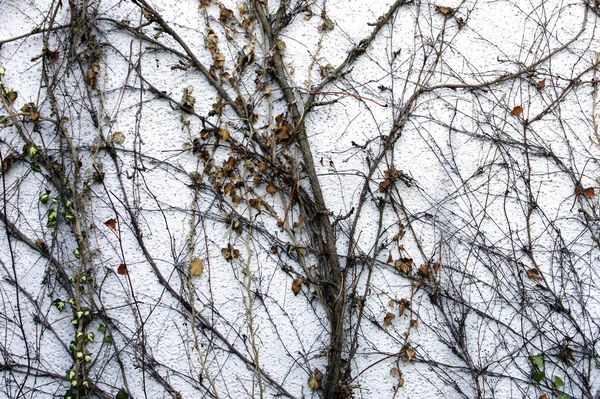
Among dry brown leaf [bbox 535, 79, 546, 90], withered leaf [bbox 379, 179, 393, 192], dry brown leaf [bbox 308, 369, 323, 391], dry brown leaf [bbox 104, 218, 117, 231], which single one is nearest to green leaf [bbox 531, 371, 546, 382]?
dry brown leaf [bbox 308, 369, 323, 391]

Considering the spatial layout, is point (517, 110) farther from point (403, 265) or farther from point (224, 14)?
point (224, 14)

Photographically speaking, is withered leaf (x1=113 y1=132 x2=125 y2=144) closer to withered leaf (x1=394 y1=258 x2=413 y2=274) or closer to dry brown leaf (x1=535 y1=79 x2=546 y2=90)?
withered leaf (x1=394 y1=258 x2=413 y2=274)

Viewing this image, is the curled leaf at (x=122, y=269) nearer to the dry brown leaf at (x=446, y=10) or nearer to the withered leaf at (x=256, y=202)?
the withered leaf at (x=256, y=202)

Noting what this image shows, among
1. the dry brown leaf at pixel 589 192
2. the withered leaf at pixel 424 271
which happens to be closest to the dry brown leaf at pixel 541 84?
the dry brown leaf at pixel 589 192

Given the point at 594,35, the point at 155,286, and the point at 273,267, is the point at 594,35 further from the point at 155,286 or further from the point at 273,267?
the point at 155,286

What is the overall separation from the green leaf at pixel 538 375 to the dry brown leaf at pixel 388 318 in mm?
772

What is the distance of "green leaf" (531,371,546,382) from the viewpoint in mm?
2990

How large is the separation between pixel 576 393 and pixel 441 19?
81.8 inches

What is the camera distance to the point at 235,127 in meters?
3.09

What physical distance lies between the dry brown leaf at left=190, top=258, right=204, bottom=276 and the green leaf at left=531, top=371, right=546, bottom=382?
1.79 meters

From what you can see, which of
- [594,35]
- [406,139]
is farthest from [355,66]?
[594,35]

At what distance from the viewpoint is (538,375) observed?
3.00 metres

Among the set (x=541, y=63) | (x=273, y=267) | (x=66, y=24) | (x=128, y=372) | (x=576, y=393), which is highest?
(x=541, y=63)

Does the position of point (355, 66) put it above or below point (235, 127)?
above
